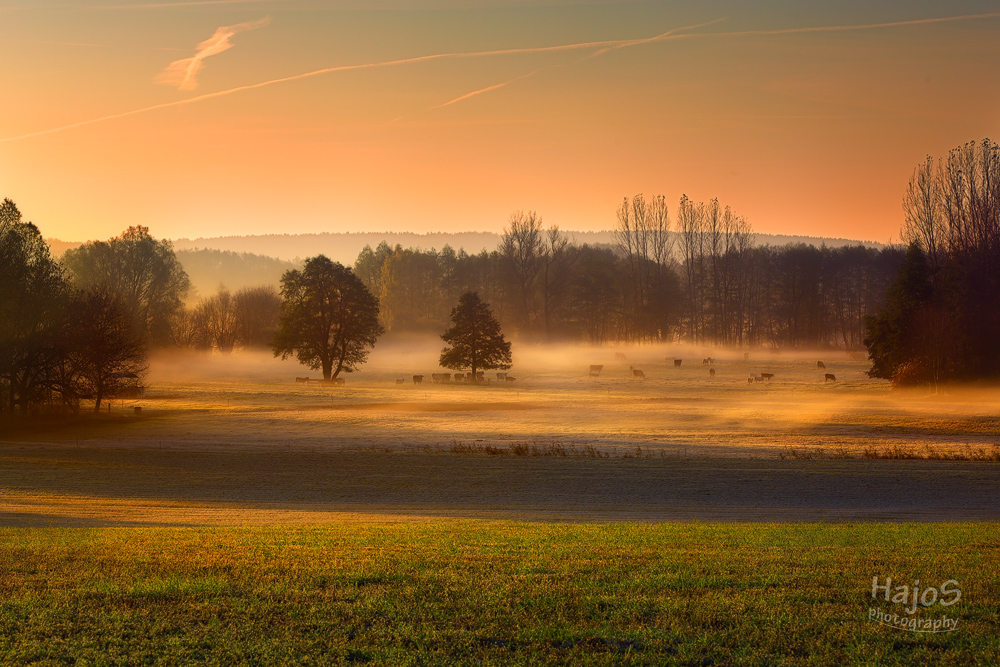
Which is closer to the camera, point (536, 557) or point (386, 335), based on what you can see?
point (536, 557)

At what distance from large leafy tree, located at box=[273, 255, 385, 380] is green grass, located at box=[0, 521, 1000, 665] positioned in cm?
5346

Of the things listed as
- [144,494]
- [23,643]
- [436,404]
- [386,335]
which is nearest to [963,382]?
→ [436,404]

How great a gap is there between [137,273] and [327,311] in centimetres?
2884

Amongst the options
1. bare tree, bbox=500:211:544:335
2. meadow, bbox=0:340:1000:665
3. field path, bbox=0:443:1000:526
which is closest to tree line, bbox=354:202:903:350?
bare tree, bbox=500:211:544:335

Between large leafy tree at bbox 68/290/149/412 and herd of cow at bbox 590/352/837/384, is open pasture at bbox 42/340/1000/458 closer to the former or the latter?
herd of cow at bbox 590/352/837/384

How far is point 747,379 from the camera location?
2616 inches

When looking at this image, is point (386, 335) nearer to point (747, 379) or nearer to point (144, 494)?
point (747, 379)

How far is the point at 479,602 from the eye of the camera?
707 centimetres

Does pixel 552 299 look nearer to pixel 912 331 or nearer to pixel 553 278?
pixel 553 278

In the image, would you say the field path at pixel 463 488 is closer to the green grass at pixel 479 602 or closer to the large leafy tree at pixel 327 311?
the green grass at pixel 479 602

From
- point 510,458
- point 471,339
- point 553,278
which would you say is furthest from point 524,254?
point 510,458

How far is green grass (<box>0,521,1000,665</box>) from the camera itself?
6.02 metres

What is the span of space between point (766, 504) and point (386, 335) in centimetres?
9117

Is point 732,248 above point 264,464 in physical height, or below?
above
